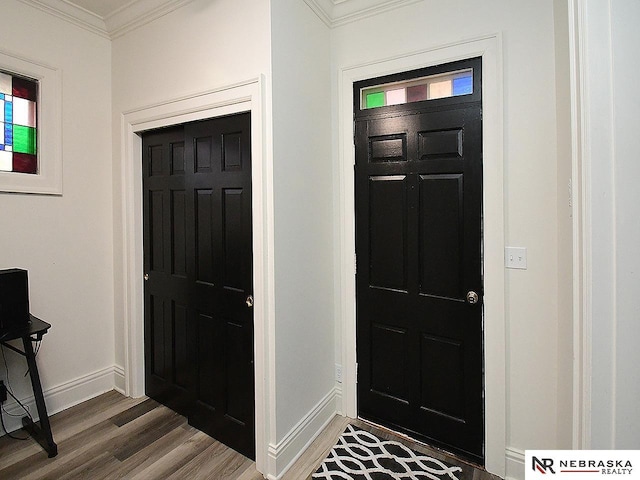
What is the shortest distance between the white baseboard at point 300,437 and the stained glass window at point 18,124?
2.42m

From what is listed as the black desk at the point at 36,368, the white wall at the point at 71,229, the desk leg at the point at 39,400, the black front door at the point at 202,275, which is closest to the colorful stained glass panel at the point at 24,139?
the white wall at the point at 71,229

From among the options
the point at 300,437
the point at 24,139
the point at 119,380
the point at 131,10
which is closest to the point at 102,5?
the point at 131,10

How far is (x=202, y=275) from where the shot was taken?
83.4 inches

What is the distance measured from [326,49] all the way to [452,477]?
274 cm

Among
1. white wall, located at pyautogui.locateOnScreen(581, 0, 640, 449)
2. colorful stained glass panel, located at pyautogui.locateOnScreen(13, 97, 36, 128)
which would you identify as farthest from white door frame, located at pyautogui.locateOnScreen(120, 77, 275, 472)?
white wall, located at pyautogui.locateOnScreen(581, 0, 640, 449)

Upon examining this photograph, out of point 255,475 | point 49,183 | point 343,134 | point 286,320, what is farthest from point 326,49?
point 255,475

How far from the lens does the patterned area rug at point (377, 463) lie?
172cm

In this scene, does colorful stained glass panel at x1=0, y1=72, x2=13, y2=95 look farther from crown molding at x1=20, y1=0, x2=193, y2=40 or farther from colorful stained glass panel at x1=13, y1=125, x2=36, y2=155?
crown molding at x1=20, y1=0, x2=193, y2=40

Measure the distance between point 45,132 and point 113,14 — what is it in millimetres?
1019

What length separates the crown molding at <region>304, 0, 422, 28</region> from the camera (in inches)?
78.6

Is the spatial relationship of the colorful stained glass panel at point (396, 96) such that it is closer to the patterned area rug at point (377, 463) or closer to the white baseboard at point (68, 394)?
the patterned area rug at point (377, 463)

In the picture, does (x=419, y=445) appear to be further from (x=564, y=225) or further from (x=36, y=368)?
(x=36, y=368)

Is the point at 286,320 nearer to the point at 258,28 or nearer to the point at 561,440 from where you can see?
the point at 561,440

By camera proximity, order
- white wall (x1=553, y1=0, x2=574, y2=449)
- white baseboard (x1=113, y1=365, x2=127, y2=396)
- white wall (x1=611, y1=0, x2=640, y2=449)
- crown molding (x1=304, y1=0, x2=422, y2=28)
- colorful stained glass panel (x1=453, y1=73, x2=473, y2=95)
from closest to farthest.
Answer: white wall (x1=611, y1=0, x2=640, y2=449), white wall (x1=553, y1=0, x2=574, y2=449), colorful stained glass panel (x1=453, y1=73, x2=473, y2=95), crown molding (x1=304, y1=0, x2=422, y2=28), white baseboard (x1=113, y1=365, x2=127, y2=396)
